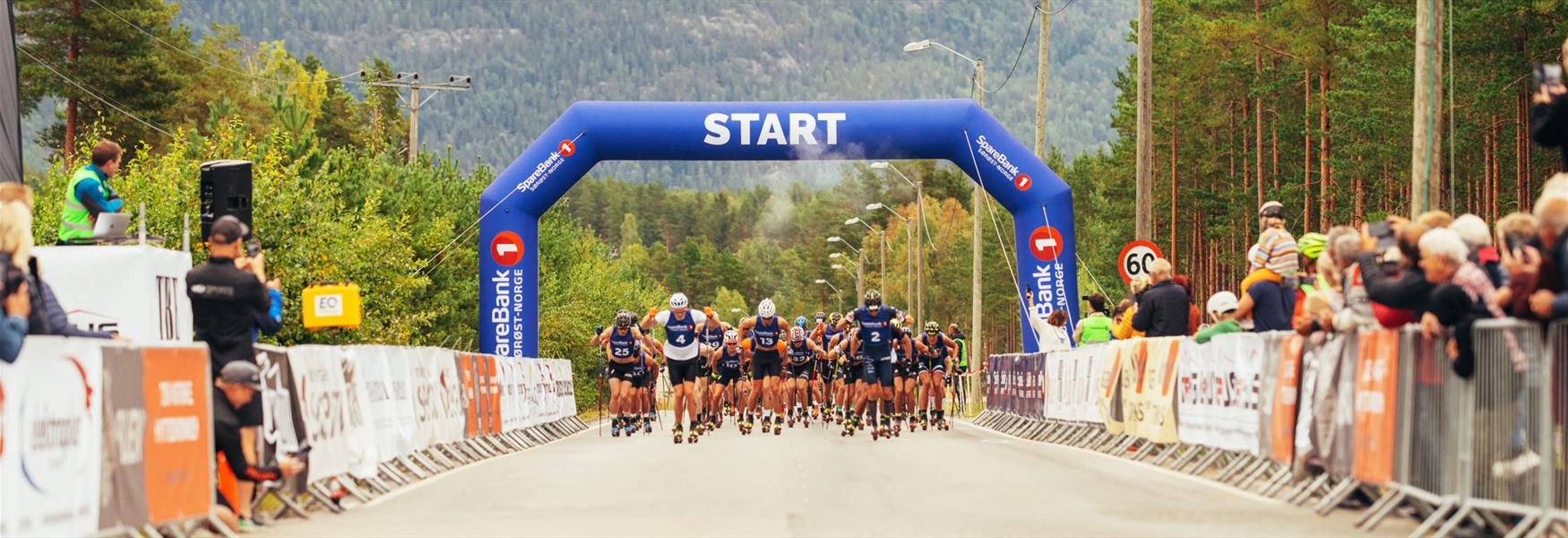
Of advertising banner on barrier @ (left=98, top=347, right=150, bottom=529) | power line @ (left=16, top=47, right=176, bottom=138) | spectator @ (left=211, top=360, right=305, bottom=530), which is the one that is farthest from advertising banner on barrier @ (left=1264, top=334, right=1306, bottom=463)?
power line @ (left=16, top=47, right=176, bottom=138)

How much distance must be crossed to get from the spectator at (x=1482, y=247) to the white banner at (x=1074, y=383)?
10143 mm

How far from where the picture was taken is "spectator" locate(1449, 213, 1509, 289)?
1135 cm

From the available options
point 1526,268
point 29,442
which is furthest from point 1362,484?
point 29,442

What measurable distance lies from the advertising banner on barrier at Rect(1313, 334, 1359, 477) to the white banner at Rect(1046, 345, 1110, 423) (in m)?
8.70

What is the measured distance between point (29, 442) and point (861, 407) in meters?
18.0

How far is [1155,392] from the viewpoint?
1888 cm

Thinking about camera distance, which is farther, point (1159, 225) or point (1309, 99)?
point (1159, 225)

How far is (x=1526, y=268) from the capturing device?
9.89 metres

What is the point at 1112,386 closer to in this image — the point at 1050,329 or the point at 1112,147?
the point at 1050,329

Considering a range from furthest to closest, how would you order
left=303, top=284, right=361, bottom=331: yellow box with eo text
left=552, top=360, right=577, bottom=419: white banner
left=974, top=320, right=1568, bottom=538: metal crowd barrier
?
left=552, top=360, right=577, bottom=419: white banner < left=303, top=284, right=361, bottom=331: yellow box with eo text < left=974, top=320, right=1568, bottom=538: metal crowd barrier

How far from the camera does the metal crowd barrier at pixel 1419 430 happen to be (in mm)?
9461

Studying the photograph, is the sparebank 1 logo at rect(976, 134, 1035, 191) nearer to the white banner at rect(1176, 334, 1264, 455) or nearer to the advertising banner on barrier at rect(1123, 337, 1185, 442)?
the advertising banner on barrier at rect(1123, 337, 1185, 442)

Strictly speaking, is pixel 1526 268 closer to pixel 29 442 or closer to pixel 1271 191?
pixel 29 442

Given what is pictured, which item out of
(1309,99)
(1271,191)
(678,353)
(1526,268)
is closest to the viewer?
(1526,268)
